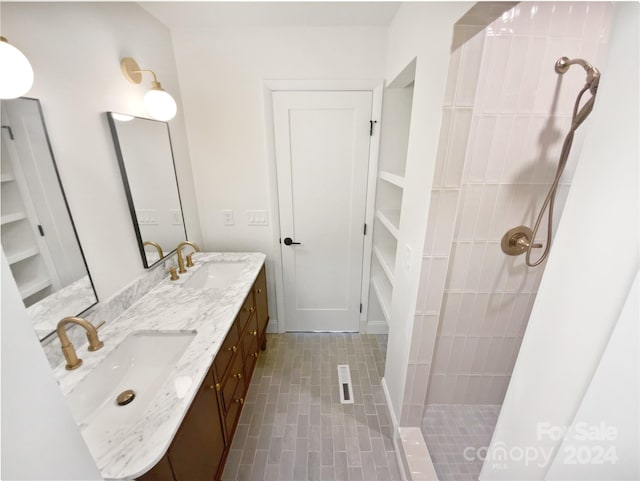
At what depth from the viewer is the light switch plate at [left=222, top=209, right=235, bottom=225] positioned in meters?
2.09

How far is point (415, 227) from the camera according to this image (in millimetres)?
1194

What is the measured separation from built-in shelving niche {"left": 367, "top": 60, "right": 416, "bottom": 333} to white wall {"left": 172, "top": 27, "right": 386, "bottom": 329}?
0.71 feet

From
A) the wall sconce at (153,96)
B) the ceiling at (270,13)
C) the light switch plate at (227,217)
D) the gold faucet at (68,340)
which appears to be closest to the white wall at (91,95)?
the wall sconce at (153,96)

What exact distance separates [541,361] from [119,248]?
1.73m

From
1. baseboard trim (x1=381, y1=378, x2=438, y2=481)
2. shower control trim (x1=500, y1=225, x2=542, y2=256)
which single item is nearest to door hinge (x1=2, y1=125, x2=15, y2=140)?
shower control trim (x1=500, y1=225, x2=542, y2=256)

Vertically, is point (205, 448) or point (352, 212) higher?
point (352, 212)

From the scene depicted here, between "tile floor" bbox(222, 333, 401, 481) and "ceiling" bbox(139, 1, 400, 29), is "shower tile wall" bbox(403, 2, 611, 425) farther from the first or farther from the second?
"ceiling" bbox(139, 1, 400, 29)

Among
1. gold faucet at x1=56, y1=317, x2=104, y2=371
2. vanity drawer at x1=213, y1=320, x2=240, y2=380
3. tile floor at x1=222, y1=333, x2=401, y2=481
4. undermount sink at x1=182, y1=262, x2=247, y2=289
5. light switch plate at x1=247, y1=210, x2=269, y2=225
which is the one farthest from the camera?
light switch plate at x1=247, y1=210, x2=269, y2=225

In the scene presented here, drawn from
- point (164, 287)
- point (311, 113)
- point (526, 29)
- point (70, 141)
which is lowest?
point (164, 287)

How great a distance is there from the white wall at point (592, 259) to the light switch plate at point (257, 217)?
1826 millimetres

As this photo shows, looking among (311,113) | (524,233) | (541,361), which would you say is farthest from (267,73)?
(541,361)

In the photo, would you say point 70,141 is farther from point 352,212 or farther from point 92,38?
point 352,212

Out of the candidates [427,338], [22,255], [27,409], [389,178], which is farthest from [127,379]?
[389,178]

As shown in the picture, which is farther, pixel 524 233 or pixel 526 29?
pixel 524 233
